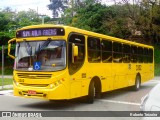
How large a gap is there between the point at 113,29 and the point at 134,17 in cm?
278

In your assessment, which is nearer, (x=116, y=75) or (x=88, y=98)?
(x=88, y=98)

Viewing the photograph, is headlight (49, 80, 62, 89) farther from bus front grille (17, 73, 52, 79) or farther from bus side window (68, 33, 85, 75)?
bus side window (68, 33, 85, 75)

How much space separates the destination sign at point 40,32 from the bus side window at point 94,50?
187cm

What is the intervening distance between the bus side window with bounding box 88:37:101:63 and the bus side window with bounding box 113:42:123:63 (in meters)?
1.90

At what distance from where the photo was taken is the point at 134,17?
39375 mm

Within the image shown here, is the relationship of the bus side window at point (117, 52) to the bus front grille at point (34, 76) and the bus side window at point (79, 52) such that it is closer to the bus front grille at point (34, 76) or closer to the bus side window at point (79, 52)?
the bus side window at point (79, 52)

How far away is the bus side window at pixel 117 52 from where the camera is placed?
53.4 feet

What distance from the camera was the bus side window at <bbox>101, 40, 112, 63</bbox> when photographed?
49.1 feet

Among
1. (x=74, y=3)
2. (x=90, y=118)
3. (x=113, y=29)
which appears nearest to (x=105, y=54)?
(x=90, y=118)

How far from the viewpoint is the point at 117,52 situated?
1664 cm

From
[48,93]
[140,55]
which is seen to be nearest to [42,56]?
[48,93]

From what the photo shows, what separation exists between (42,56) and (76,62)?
1281 mm

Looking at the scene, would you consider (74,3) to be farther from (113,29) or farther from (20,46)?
Answer: (20,46)

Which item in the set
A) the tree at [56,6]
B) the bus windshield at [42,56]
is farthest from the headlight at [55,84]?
the tree at [56,6]
